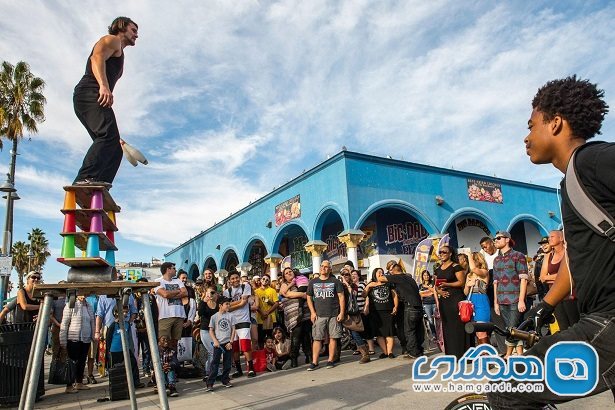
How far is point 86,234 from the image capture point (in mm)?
3113

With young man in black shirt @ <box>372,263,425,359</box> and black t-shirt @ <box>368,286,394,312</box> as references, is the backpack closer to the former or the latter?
young man in black shirt @ <box>372,263,425,359</box>

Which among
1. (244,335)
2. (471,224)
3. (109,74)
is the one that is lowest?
(244,335)

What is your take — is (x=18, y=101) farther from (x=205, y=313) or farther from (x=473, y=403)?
(x=473, y=403)

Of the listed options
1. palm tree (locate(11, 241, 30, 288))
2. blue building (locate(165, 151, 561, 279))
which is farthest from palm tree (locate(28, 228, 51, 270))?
blue building (locate(165, 151, 561, 279))

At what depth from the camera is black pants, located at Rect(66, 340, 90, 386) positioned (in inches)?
291

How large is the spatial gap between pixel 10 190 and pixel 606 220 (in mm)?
16807

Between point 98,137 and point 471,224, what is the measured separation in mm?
25246

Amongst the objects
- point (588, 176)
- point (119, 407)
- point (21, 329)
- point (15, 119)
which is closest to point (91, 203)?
point (588, 176)

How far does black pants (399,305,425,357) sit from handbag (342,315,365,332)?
0.85m

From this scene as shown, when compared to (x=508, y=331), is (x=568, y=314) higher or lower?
lower

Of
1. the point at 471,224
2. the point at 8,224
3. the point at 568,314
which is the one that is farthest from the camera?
the point at 471,224

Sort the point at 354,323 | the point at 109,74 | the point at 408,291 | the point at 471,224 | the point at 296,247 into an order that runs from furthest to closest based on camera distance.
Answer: the point at 296,247
the point at 471,224
the point at 354,323
the point at 408,291
the point at 109,74

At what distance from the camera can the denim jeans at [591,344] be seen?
164 centimetres

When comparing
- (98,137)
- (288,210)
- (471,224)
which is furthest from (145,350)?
(471,224)
